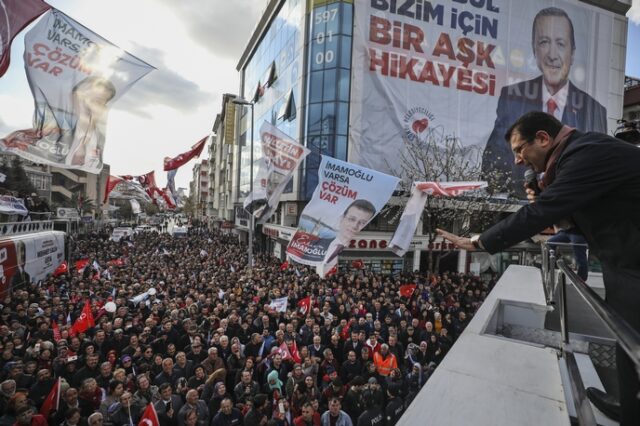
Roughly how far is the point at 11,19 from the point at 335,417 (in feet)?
31.6

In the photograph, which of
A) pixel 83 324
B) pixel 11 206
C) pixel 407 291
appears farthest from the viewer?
pixel 11 206

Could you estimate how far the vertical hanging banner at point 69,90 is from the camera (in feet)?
22.3

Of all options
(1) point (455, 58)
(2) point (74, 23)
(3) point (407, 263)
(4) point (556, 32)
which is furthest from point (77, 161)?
(4) point (556, 32)

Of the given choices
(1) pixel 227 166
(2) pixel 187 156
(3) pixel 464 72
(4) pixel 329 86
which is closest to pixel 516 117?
(3) pixel 464 72

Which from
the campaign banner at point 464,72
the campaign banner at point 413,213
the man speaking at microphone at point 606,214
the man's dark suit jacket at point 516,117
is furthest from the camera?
the man's dark suit jacket at point 516,117

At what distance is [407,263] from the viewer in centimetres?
2492

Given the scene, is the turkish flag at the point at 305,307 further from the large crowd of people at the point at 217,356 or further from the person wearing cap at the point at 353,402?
the person wearing cap at the point at 353,402

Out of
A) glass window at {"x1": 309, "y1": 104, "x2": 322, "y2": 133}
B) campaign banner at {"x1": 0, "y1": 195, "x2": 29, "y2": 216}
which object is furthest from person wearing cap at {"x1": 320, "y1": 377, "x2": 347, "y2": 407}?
glass window at {"x1": 309, "y1": 104, "x2": 322, "y2": 133}

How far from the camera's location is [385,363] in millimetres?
7926

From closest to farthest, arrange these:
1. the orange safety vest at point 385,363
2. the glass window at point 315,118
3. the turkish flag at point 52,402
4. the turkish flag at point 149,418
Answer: the turkish flag at point 149,418
the turkish flag at point 52,402
the orange safety vest at point 385,363
the glass window at point 315,118

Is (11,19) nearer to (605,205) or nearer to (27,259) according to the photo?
(605,205)

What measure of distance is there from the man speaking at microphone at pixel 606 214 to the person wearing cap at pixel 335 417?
209 inches

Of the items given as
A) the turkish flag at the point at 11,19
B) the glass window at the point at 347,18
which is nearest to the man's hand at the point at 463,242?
the turkish flag at the point at 11,19

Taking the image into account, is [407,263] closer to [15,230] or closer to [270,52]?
[15,230]
